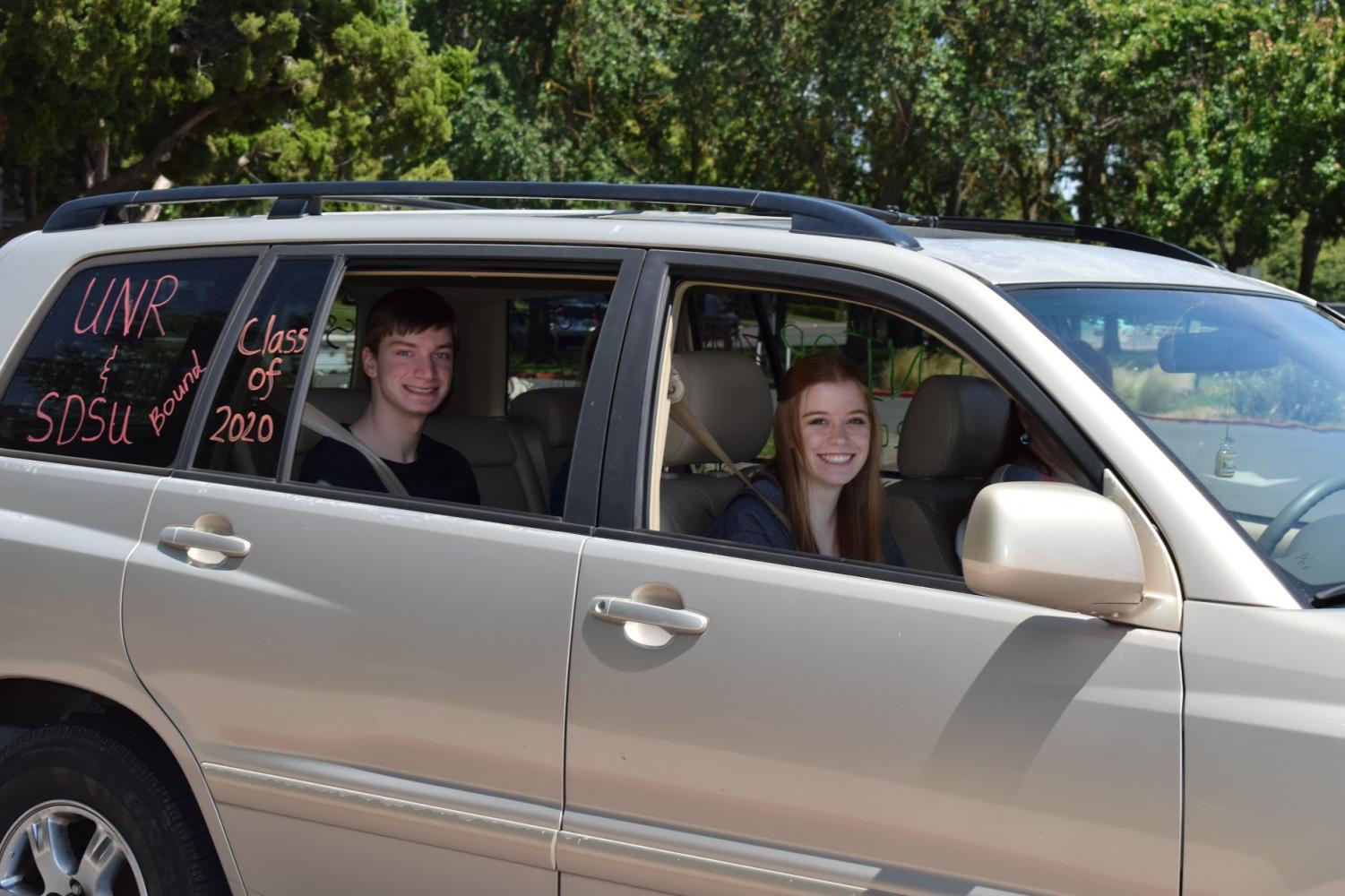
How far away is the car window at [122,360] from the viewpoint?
10.4 ft

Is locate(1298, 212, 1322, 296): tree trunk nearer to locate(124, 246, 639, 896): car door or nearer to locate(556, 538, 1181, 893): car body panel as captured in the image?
locate(124, 246, 639, 896): car door

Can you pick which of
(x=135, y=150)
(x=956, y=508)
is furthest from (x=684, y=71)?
(x=956, y=508)

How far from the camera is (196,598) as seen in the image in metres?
2.92

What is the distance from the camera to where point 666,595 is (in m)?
2.50

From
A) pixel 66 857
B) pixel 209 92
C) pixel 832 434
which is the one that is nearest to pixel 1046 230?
pixel 832 434

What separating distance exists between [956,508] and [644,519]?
1118 millimetres

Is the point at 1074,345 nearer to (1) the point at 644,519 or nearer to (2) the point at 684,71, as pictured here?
(1) the point at 644,519

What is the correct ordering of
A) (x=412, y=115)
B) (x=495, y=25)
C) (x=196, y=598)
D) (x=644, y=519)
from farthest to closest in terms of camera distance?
(x=495, y=25) → (x=412, y=115) → (x=196, y=598) → (x=644, y=519)

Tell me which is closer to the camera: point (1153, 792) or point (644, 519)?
point (1153, 792)

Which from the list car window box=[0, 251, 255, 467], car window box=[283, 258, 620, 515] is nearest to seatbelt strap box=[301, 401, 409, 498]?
car window box=[283, 258, 620, 515]

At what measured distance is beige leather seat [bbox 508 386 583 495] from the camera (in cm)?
471

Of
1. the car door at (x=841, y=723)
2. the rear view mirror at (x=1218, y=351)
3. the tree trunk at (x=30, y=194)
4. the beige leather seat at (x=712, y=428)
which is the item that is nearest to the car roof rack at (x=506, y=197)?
the car door at (x=841, y=723)

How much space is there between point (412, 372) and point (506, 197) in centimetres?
91

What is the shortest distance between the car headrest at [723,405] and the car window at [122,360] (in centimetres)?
103
